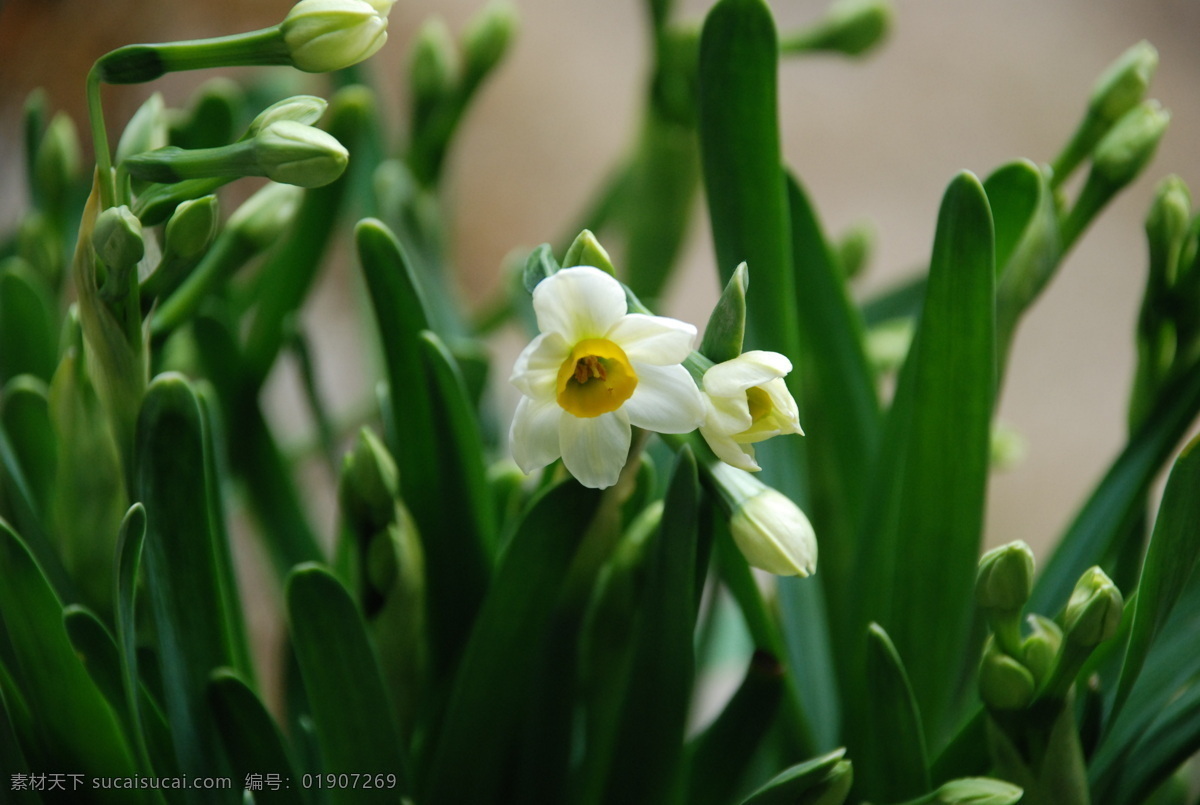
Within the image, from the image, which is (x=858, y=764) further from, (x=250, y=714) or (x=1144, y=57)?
(x=1144, y=57)

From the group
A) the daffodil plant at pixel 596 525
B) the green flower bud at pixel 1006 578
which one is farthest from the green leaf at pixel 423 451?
the green flower bud at pixel 1006 578

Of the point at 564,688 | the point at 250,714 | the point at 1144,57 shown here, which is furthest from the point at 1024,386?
the point at 250,714

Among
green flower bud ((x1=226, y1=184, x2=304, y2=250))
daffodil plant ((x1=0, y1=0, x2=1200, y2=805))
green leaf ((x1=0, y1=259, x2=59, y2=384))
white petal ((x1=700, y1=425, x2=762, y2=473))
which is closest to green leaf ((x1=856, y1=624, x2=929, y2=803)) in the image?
daffodil plant ((x1=0, y1=0, x2=1200, y2=805))

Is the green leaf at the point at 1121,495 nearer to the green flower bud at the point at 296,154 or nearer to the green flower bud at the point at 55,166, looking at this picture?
the green flower bud at the point at 296,154

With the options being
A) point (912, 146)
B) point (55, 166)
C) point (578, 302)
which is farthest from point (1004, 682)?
point (912, 146)

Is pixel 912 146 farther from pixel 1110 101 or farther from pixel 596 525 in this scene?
pixel 596 525

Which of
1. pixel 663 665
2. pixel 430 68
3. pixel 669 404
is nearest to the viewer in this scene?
pixel 669 404
